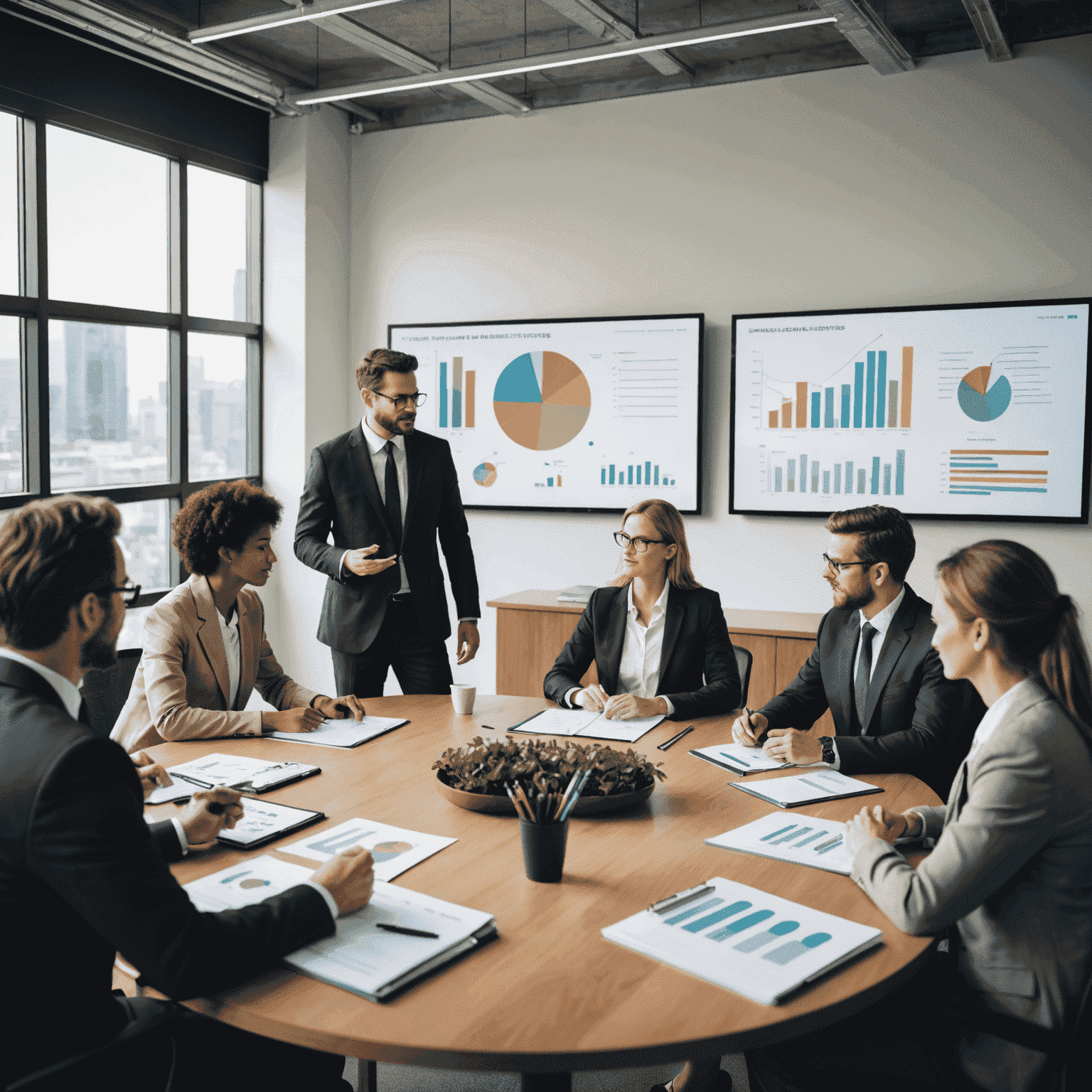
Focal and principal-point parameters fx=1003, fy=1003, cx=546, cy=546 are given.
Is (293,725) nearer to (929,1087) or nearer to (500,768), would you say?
(500,768)

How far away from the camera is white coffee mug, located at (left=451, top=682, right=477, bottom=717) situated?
2.73m

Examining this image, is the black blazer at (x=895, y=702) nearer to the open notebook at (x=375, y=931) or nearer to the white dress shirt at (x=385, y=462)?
the open notebook at (x=375, y=931)

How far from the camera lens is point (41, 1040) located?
126cm

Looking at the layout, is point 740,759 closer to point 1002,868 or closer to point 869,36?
point 1002,868

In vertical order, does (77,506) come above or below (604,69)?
below

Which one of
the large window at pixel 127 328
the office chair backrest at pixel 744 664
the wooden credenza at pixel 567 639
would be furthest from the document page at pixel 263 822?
the large window at pixel 127 328

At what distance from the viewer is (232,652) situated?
106 inches

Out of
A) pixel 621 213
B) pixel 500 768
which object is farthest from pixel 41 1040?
pixel 621 213

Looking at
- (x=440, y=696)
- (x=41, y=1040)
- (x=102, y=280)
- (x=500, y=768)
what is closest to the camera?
(x=41, y=1040)

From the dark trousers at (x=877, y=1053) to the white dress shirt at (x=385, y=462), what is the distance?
2.09 metres

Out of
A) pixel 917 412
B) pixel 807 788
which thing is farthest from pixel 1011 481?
pixel 807 788

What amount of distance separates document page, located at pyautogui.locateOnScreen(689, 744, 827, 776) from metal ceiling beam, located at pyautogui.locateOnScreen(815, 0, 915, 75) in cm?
269

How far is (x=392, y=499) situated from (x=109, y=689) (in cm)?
122

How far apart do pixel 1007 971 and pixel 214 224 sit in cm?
492
